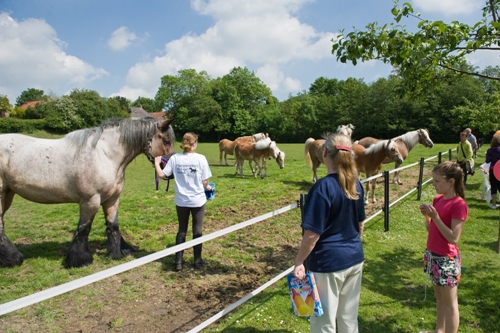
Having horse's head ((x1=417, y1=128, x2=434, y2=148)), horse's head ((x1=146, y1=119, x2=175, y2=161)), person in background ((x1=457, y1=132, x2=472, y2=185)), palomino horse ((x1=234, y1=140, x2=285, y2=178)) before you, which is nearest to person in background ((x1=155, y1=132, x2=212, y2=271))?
horse's head ((x1=146, y1=119, x2=175, y2=161))

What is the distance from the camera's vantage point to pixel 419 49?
11.2 feet

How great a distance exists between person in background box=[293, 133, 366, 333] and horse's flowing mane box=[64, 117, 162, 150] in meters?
3.22

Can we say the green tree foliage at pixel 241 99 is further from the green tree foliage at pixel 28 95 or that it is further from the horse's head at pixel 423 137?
the green tree foliage at pixel 28 95

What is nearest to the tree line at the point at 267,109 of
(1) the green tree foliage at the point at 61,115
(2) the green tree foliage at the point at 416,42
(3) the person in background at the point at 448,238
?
(1) the green tree foliage at the point at 61,115

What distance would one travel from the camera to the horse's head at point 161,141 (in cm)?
458

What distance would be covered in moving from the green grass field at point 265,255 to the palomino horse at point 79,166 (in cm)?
72

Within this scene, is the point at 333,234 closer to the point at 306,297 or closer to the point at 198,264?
the point at 306,297

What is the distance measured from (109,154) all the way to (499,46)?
5566 mm

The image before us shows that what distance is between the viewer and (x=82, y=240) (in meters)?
4.41

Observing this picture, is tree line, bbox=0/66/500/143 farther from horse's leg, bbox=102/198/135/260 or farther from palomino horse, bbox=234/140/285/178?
horse's leg, bbox=102/198/135/260

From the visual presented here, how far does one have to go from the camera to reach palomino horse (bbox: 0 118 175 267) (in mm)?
4241

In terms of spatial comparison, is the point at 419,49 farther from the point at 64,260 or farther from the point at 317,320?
the point at 64,260

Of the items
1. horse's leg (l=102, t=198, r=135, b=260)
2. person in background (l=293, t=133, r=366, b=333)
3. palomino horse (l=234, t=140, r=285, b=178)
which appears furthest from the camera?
palomino horse (l=234, t=140, r=285, b=178)

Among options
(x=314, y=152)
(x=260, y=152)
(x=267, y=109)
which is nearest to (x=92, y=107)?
(x=267, y=109)
